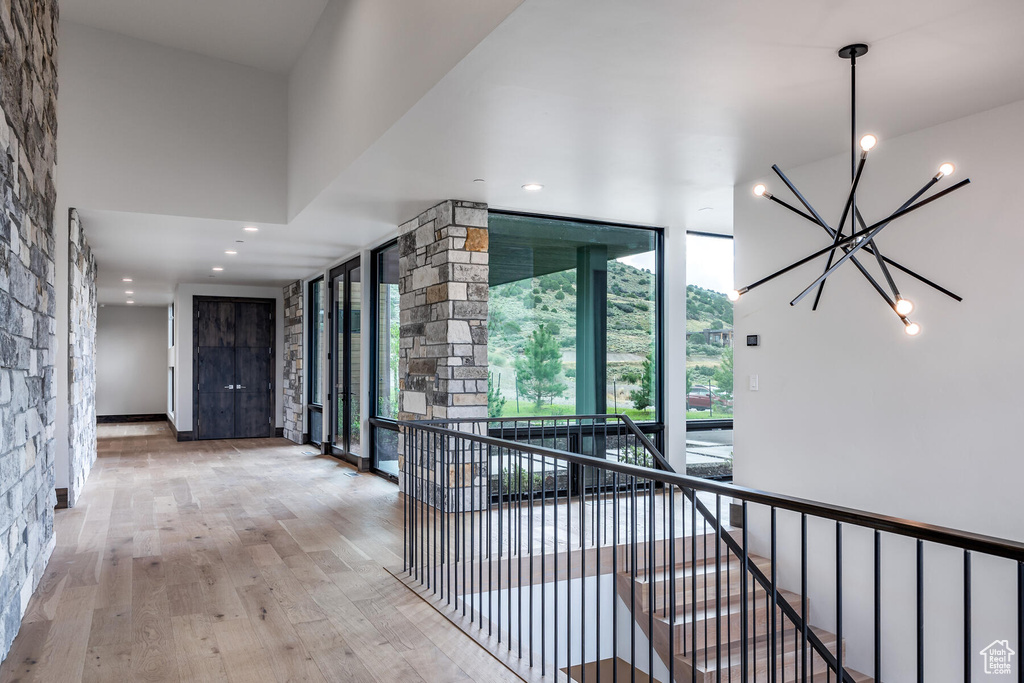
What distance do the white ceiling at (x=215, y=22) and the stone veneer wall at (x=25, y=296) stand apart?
1.38 metres

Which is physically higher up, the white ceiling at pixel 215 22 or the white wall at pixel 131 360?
the white ceiling at pixel 215 22

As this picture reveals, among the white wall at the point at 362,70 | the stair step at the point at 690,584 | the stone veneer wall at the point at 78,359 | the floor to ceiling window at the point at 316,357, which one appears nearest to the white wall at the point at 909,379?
the stair step at the point at 690,584

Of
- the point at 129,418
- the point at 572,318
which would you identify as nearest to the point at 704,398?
the point at 572,318

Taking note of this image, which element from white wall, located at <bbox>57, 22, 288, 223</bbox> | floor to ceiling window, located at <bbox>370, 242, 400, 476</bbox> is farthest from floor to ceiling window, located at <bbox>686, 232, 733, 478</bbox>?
white wall, located at <bbox>57, 22, 288, 223</bbox>

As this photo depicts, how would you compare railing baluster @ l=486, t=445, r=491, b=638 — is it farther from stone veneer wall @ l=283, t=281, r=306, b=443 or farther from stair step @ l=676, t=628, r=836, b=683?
stone veneer wall @ l=283, t=281, r=306, b=443

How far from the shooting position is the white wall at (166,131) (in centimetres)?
571

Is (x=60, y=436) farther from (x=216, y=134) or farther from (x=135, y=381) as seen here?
(x=135, y=381)

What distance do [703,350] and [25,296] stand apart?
523 cm

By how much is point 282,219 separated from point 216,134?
886 mm

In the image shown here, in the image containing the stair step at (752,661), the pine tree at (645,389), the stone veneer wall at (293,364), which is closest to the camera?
the stair step at (752,661)

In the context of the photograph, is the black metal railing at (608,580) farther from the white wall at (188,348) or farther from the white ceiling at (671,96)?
the white wall at (188,348)

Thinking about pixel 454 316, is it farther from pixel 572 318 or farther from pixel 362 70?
pixel 362 70

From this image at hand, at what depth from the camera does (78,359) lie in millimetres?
6613

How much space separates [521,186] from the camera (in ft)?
16.3
